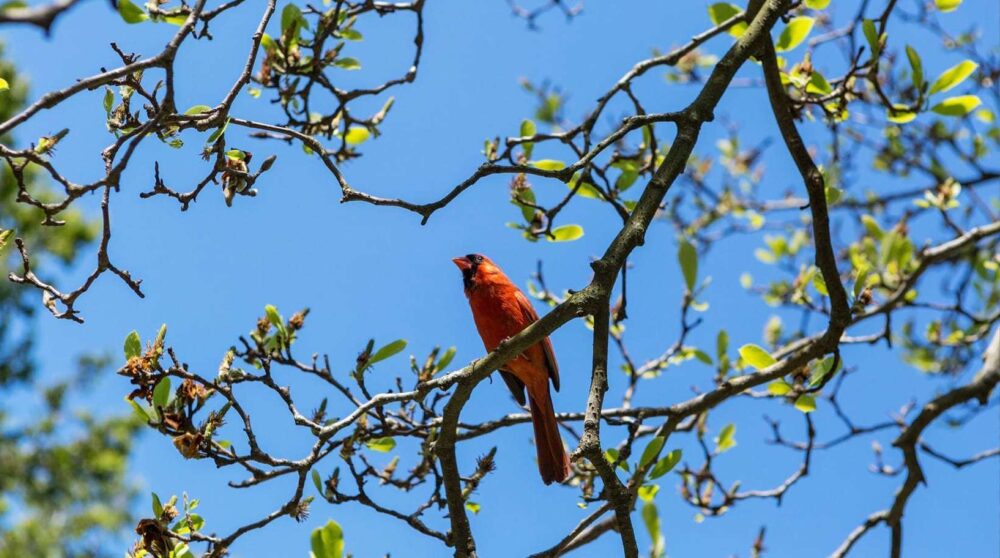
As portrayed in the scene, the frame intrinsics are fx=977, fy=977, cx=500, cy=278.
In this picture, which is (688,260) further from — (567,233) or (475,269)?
(475,269)

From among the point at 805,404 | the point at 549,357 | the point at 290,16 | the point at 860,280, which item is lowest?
the point at 805,404

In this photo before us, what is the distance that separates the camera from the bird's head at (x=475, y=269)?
5.09m

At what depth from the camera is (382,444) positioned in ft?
12.2

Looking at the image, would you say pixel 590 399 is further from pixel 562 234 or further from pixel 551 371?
pixel 551 371

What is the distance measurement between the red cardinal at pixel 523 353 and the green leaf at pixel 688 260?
79 centimetres

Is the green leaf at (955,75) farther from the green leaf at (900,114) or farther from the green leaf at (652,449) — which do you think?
the green leaf at (652,449)

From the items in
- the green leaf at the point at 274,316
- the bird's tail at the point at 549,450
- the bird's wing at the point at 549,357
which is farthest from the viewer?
the bird's wing at the point at 549,357

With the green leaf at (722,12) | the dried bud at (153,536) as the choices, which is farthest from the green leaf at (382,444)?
the green leaf at (722,12)

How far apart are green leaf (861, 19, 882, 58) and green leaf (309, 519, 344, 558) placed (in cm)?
252

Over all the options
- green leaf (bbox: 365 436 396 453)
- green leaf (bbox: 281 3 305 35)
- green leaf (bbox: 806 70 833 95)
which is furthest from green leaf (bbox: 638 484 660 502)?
green leaf (bbox: 281 3 305 35)

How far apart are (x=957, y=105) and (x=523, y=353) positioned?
6.82ft

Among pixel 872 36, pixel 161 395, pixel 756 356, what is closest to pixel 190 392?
pixel 161 395

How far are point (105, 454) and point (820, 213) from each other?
1395cm

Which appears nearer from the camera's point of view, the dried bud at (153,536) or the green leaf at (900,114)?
the dried bud at (153,536)
